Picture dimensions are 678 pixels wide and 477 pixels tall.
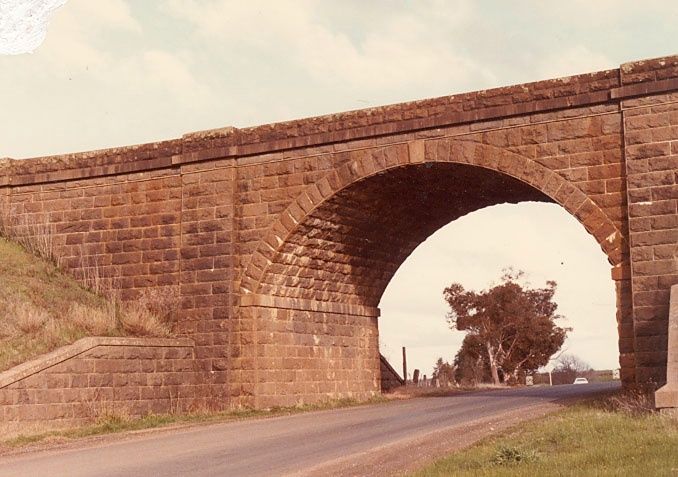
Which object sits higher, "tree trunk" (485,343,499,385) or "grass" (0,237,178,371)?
"grass" (0,237,178,371)

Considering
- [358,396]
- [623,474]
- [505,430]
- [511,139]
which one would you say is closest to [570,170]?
[511,139]

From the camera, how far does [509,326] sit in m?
42.8

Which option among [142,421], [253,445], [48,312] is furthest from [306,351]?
[253,445]

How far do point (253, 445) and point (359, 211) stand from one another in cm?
916

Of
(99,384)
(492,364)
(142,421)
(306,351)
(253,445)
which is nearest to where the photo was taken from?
(253,445)

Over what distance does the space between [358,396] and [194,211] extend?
21.3 feet

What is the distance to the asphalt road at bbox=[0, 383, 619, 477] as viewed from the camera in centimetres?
1059

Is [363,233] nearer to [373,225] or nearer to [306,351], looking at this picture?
[373,225]

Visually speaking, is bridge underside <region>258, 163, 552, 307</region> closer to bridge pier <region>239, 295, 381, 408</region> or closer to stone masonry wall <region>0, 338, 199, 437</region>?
bridge pier <region>239, 295, 381, 408</region>

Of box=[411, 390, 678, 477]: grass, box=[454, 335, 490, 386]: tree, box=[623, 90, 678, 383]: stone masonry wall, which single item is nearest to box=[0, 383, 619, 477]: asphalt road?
box=[411, 390, 678, 477]: grass

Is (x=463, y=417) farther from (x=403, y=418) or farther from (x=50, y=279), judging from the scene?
(x=50, y=279)

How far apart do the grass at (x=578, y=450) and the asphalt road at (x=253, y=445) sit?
177 centimetres

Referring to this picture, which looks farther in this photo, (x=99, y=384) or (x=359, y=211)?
(x=359, y=211)

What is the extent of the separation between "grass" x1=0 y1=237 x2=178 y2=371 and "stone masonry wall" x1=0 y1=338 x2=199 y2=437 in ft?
1.70
